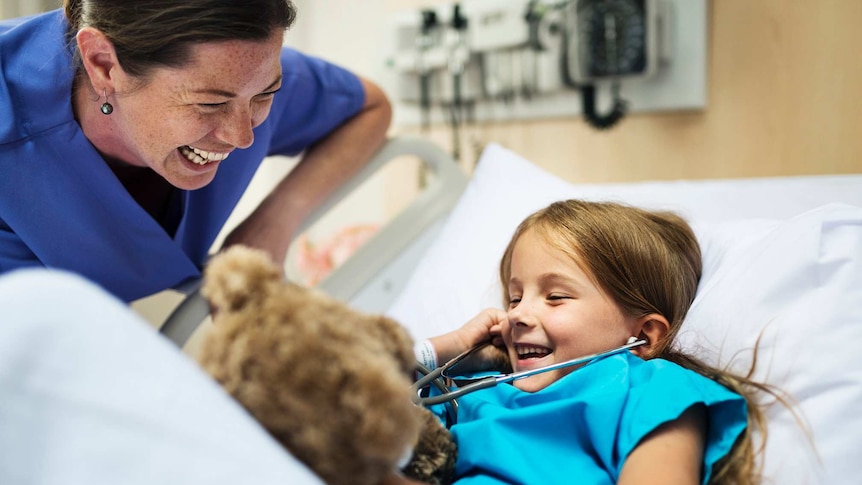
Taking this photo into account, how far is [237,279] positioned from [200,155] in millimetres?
674

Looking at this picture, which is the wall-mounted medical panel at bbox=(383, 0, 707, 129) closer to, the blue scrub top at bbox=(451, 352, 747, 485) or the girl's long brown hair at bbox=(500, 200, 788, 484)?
the girl's long brown hair at bbox=(500, 200, 788, 484)

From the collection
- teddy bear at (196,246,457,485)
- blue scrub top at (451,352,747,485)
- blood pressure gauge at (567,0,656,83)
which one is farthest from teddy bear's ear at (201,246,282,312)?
blood pressure gauge at (567,0,656,83)

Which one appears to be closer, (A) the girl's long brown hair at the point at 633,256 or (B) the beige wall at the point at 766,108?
(A) the girl's long brown hair at the point at 633,256

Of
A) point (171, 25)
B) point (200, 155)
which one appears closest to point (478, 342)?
point (200, 155)

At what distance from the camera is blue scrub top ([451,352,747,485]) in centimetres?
90

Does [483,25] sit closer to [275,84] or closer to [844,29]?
[844,29]

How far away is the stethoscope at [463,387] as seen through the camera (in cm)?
93

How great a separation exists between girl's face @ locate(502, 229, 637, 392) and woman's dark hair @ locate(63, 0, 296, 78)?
0.53m

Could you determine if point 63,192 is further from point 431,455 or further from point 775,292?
point 775,292

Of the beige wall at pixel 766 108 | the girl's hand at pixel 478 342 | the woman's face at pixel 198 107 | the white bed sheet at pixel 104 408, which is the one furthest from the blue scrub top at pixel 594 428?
the beige wall at pixel 766 108

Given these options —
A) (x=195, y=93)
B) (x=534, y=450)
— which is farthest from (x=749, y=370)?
(x=195, y=93)

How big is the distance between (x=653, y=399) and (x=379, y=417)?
450 mm

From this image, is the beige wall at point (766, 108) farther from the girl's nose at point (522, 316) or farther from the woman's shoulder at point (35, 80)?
the woman's shoulder at point (35, 80)

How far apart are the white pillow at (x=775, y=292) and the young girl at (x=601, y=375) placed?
0.15ft
